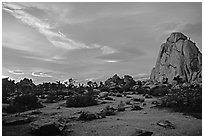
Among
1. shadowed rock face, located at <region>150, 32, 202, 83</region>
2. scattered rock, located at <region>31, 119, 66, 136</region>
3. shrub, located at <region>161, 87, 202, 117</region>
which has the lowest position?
scattered rock, located at <region>31, 119, 66, 136</region>

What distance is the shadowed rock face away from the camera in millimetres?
47406

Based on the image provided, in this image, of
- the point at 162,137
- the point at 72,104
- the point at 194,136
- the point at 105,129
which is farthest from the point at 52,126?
the point at 72,104

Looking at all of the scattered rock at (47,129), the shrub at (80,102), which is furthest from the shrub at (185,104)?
the scattered rock at (47,129)

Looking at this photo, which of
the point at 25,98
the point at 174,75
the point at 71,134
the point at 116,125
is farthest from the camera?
the point at 174,75

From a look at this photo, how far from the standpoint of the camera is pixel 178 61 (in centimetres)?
4950

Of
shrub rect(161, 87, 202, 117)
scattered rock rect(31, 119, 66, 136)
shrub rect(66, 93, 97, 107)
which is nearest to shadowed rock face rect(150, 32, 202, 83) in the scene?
shrub rect(161, 87, 202, 117)

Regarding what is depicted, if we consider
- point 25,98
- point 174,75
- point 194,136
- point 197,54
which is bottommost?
point 194,136

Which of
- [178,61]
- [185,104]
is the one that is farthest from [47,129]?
[178,61]

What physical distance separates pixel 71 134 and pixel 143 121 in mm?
3704

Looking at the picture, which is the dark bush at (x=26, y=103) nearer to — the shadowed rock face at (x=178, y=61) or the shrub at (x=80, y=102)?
the shrub at (x=80, y=102)

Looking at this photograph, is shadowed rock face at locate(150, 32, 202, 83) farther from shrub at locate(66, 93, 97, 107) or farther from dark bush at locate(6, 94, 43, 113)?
dark bush at locate(6, 94, 43, 113)

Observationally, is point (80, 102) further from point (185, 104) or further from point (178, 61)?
point (178, 61)

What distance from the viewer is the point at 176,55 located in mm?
50750

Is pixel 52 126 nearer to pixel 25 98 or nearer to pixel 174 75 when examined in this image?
pixel 25 98
